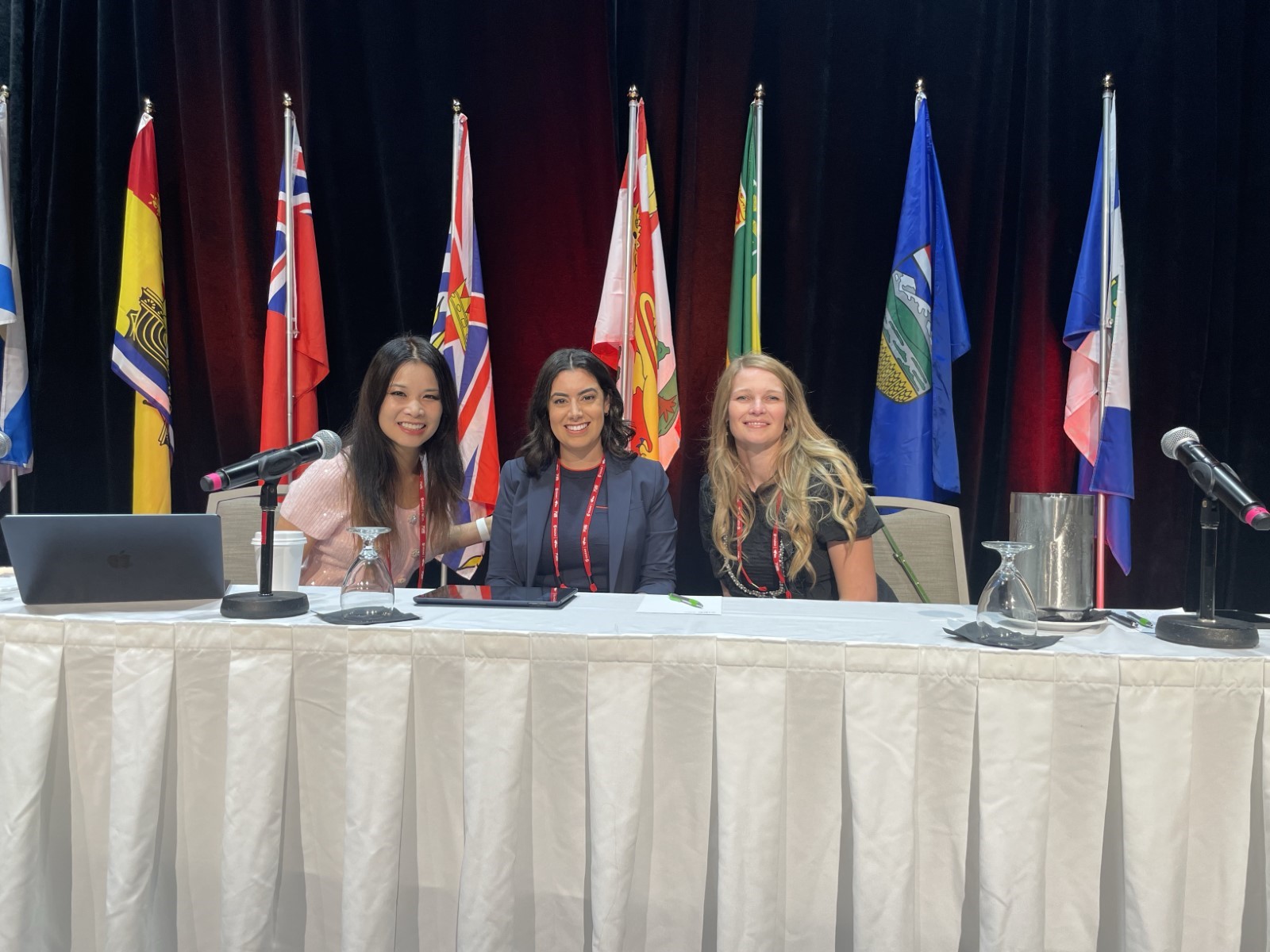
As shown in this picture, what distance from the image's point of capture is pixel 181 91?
3.56 meters

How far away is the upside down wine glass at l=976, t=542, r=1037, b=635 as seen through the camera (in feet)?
4.11

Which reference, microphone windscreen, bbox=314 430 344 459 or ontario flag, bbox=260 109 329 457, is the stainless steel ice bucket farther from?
ontario flag, bbox=260 109 329 457

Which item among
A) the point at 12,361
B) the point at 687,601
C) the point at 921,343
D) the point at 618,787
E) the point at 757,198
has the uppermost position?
the point at 757,198

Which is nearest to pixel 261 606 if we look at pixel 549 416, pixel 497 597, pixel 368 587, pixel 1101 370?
pixel 368 587

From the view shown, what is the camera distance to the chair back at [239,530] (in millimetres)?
2408

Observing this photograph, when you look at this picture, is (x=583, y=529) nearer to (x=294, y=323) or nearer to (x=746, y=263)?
(x=746, y=263)

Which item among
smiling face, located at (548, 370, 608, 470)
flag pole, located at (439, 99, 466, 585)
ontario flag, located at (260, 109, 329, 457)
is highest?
flag pole, located at (439, 99, 466, 585)

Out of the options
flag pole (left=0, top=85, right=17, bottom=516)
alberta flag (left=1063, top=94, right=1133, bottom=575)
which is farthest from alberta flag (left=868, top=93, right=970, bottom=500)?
flag pole (left=0, top=85, right=17, bottom=516)

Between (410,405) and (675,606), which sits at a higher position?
(410,405)

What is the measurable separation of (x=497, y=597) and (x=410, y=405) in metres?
1.02

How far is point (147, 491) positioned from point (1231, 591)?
4.61m

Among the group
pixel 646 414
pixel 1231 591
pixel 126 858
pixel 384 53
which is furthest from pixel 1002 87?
pixel 126 858

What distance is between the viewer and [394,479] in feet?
7.88

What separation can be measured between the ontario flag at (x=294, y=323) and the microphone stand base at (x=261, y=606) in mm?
2075
